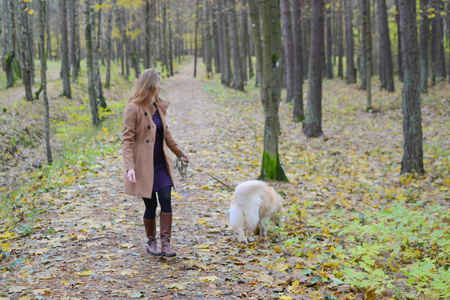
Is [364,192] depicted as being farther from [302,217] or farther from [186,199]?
[186,199]

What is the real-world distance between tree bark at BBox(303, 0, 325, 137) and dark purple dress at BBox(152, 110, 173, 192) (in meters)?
10.4

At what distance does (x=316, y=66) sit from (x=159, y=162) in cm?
1063

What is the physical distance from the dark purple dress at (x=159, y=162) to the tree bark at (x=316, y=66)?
10.4 meters

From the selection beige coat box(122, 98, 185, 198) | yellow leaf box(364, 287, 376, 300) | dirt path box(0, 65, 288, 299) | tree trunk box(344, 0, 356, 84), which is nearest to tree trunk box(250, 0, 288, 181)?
dirt path box(0, 65, 288, 299)

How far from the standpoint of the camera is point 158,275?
Answer: 4465 mm

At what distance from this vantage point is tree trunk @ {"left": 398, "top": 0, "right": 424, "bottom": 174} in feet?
29.7

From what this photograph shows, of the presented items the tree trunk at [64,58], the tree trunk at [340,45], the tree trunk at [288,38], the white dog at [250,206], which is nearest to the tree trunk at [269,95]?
the white dog at [250,206]

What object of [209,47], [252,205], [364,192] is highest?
[209,47]

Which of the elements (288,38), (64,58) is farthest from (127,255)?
(288,38)

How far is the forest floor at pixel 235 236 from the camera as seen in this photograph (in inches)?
161

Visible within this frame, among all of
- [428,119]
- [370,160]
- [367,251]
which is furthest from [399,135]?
[367,251]

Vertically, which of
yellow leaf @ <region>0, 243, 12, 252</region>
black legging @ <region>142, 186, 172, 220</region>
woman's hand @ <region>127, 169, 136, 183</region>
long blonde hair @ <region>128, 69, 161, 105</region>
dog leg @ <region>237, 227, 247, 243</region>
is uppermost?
long blonde hair @ <region>128, 69, 161, 105</region>

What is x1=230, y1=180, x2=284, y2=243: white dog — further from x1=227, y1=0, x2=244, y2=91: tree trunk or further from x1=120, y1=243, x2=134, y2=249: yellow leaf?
x1=227, y1=0, x2=244, y2=91: tree trunk

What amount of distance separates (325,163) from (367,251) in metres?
6.55
